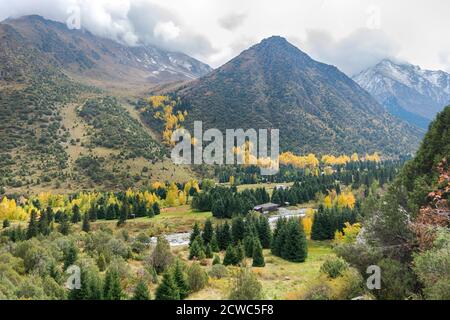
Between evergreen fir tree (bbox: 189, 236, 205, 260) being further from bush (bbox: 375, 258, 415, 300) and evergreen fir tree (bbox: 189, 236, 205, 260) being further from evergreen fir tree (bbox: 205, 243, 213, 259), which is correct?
bush (bbox: 375, 258, 415, 300)

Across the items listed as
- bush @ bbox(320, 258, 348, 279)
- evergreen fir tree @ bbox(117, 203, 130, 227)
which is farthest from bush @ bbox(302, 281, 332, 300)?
evergreen fir tree @ bbox(117, 203, 130, 227)

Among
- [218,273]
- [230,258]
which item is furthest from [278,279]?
[230,258]

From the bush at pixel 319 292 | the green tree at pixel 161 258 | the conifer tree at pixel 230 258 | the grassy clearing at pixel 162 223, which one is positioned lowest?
the grassy clearing at pixel 162 223

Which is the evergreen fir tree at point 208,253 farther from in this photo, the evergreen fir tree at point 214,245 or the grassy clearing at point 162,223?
the grassy clearing at point 162,223

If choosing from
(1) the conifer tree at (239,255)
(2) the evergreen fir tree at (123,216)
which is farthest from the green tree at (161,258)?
(2) the evergreen fir tree at (123,216)

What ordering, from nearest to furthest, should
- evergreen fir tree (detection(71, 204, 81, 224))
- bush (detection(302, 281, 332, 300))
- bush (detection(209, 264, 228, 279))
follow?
bush (detection(302, 281, 332, 300))
bush (detection(209, 264, 228, 279))
evergreen fir tree (detection(71, 204, 81, 224))

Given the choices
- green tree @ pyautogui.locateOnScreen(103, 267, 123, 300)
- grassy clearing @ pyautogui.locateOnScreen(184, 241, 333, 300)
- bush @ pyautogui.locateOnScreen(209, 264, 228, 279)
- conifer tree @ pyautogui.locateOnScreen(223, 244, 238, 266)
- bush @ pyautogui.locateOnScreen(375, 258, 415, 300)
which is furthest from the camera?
conifer tree @ pyautogui.locateOnScreen(223, 244, 238, 266)

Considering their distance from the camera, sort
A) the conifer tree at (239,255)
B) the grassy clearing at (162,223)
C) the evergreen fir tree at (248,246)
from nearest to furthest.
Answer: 1. the conifer tree at (239,255)
2. the evergreen fir tree at (248,246)
3. the grassy clearing at (162,223)

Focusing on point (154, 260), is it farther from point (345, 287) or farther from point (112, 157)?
point (112, 157)

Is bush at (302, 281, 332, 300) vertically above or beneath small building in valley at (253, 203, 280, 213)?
above

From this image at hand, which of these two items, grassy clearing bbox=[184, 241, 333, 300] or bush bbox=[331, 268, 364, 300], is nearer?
bush bbox=[331, 268, 364, 300]
